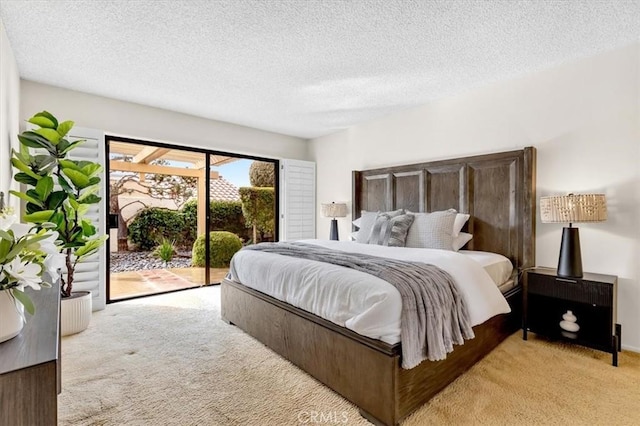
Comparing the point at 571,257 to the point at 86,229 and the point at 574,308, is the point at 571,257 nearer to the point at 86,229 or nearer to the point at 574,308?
the point at 574,308

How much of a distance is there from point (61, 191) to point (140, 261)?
218cm

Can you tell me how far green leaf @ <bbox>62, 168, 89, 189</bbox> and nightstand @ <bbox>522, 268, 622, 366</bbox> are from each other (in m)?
4.04

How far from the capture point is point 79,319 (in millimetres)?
2852

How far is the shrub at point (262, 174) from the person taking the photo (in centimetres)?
535

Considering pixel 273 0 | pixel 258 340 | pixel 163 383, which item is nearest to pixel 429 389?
pixel 258 340

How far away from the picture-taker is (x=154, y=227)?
4621mm

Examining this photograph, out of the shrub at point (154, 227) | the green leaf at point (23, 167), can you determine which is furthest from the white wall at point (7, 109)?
the shrub at point (154, 227)

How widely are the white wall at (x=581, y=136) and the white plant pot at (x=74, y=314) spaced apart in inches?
159

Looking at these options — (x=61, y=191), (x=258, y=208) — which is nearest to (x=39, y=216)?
(x=61, y=191)

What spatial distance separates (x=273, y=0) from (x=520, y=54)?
2.13 m

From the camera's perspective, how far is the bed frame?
1.67 meters

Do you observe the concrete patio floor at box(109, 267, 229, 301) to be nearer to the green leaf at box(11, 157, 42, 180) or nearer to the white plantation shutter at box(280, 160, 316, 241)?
the white plantation shutter at box(280, 160, 316, 241)

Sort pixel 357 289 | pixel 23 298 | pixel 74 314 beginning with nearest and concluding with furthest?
1. pixel 23 298
2. pixel 357 289
3. pixel 74 314

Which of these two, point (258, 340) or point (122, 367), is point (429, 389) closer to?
point (258, 340)
